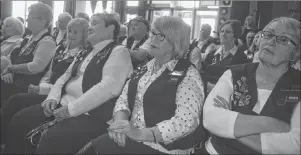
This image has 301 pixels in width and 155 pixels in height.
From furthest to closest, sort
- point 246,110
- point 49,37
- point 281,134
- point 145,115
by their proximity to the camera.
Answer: point 49,37, point 145,115, point 246,110, point 281,134

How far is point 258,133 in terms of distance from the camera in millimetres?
1398

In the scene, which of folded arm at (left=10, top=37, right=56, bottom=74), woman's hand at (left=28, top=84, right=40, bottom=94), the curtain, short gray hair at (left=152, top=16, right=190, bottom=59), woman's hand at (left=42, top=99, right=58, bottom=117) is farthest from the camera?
the curtain

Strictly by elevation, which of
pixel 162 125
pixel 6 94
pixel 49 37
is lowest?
pixel 6 94

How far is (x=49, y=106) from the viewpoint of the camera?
2359 millimetres

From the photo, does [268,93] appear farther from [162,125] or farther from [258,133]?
[162,125]

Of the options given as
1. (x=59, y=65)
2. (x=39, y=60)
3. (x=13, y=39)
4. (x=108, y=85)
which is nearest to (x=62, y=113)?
(x=108, y=85)

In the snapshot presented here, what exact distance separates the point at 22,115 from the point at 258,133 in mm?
1819

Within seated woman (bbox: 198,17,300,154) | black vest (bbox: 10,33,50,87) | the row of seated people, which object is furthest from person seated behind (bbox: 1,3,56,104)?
seated woman (bbox: 198,17,300,154)

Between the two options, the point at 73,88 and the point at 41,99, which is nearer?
the point at 73,88

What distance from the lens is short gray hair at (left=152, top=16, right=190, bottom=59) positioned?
191 centimetres

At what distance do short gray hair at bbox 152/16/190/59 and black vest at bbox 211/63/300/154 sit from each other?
392 mm

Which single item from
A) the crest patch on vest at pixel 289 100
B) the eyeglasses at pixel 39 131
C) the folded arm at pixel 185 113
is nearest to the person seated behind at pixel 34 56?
the eyeglasses at pixel 39 131

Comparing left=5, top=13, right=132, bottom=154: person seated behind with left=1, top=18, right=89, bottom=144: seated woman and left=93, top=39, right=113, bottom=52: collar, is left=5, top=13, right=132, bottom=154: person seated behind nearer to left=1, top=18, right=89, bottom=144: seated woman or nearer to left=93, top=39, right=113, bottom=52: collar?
left=93, top=39, right=113, bottom=52: collar

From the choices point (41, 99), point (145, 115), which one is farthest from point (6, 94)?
point (145, 115)
